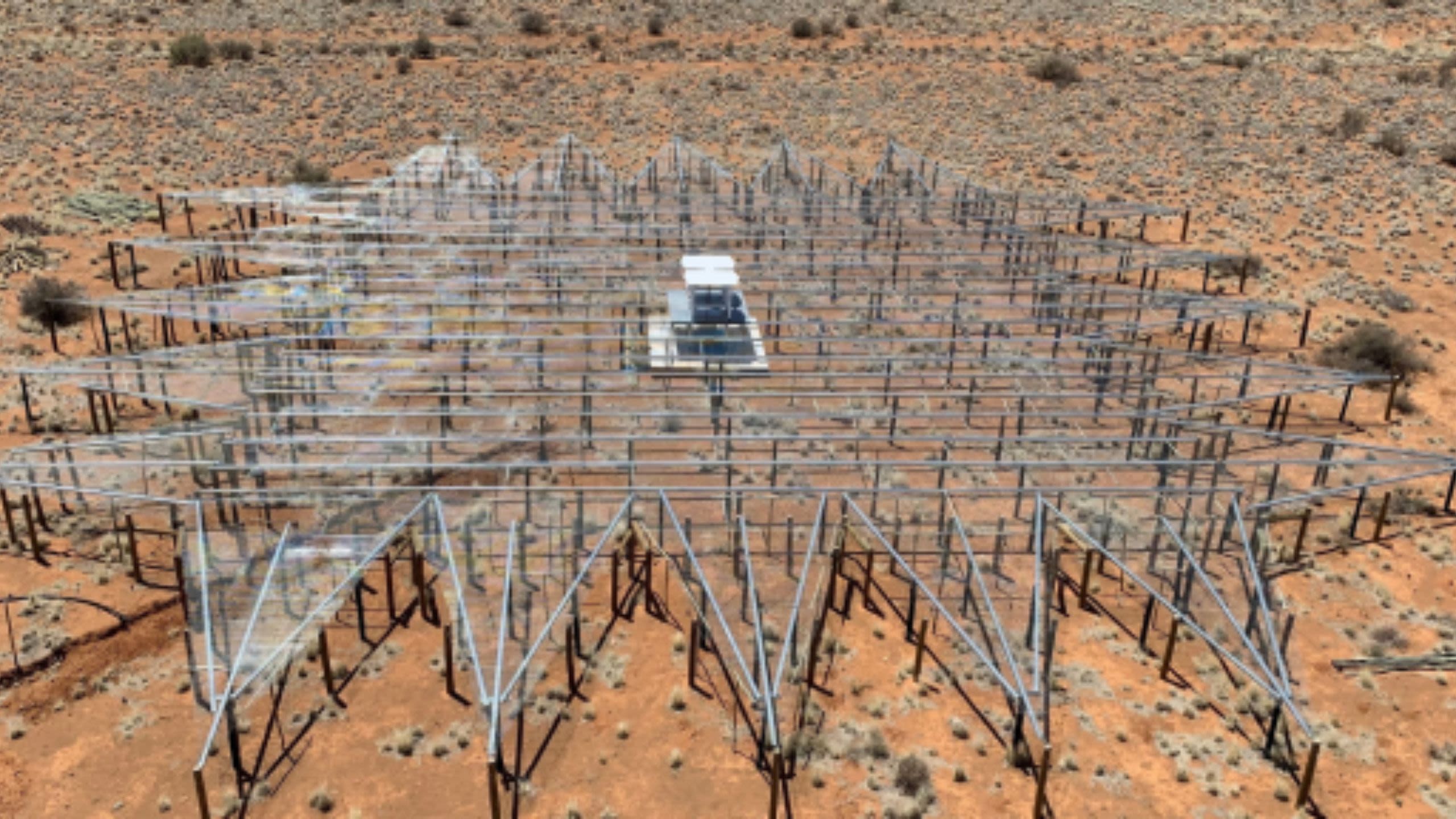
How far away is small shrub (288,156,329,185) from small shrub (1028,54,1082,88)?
39.8 m

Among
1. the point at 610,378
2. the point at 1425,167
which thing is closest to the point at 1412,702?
the point at 610,378

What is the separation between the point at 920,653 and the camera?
58.1 ft

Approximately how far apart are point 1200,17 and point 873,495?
2618 inches

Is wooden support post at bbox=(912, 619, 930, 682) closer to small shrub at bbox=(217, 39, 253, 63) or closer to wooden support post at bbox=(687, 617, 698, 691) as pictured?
wooden support post at bbox=(687, 617, 698, 691)

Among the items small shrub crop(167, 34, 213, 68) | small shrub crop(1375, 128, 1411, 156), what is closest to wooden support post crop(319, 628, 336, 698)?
small shrub crop(167, 34, 213, 68)

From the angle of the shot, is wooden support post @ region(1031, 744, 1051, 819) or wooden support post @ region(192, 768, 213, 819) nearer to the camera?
wooden support post @ region(192, 768, 213, 819)

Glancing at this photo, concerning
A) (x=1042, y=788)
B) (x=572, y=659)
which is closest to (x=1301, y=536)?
(x=1042, y=788)

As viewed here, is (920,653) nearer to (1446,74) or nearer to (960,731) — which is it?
(960,731)

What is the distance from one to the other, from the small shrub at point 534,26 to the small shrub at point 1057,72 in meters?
29.8

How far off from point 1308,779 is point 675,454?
13132 mm

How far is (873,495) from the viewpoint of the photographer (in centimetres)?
1950

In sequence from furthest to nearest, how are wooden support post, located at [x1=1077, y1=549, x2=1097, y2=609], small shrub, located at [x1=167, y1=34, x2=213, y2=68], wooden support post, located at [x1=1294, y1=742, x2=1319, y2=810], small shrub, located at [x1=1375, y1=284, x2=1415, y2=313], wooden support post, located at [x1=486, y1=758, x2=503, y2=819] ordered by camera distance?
small shrub, located at [x1=167, y1=34, x2=213, y2=68], small shrub, located at [x1=1375, y1=284, x2=1415, y2=313], wooden support post, located at [x1=1077, y1=549, x2=1097, y2=609], wooden support post, located at [x1=1294, y1=742, x2=1319, y2=810], wooden support post, located at [x1=486, y1=758, x2=503, y2=819]

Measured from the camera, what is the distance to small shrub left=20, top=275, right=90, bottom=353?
29.7 m

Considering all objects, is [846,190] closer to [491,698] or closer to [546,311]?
[546,311]
